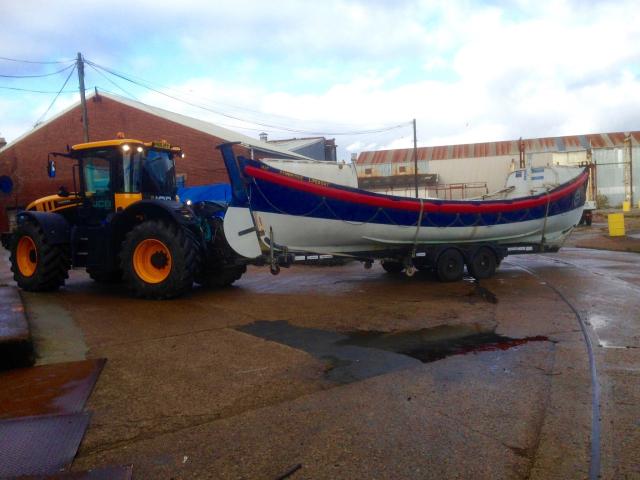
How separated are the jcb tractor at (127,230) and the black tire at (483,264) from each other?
4721 millimetres

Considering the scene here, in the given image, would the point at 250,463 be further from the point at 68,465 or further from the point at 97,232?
the point at 97,232

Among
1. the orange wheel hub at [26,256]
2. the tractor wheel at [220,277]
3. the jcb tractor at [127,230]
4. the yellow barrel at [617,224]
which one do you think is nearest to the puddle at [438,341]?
the jcb tractor at [127,230]

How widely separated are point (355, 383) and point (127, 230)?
5841mm

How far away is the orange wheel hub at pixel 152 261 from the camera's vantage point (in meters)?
8.66

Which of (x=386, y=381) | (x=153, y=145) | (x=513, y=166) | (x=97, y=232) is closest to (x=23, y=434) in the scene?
(x=386, y=381)

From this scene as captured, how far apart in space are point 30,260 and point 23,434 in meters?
7.22

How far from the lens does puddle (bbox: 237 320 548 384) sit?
518 centimetres

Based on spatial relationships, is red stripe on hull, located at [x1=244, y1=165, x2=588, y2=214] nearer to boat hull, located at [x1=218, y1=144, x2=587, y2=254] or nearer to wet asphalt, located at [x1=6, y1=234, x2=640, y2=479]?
boat hull, located at [x1=218, y1=144, x2=587, y2=254]

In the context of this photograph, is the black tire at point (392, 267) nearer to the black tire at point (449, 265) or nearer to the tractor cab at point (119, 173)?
the black tire at point (449, 265)

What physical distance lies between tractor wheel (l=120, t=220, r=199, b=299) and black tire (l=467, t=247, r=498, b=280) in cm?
562

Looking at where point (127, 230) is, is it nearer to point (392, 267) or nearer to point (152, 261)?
point (152, 261)

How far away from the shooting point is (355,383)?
470cm

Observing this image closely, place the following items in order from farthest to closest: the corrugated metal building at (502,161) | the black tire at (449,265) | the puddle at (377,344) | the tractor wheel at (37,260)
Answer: the corrugated metal building at (502,161), the black tire at (449,265), the tractor wheel at (37,260), the puddle at (377,344)

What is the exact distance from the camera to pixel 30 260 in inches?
394
